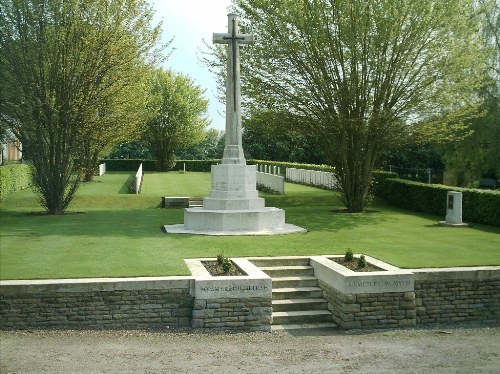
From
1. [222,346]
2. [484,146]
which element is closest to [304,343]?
[222,346]

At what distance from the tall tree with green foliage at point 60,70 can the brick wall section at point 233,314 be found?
1089cm

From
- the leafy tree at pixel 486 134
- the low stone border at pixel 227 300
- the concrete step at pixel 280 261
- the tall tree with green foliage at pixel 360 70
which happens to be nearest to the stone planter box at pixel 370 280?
the low stone border at pixel 227 300

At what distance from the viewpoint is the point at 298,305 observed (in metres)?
10.7

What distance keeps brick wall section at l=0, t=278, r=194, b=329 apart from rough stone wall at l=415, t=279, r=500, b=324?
4025 millimetres

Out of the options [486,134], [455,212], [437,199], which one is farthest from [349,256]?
[486,134]

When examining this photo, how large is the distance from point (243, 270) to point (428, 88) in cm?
1227

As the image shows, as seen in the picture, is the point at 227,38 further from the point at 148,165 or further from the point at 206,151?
the point at 206,151

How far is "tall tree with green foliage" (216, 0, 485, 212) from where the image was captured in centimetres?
1947

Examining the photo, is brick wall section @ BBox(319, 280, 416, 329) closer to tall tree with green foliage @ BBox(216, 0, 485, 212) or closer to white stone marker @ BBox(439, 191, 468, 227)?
white stone marker @ BBox(439, 191, 468, 227)

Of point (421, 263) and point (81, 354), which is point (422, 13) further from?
point (81, 354)

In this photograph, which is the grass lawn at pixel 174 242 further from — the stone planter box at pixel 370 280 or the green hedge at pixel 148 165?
the green hedge at pixel 148 165

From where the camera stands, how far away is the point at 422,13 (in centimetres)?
1953

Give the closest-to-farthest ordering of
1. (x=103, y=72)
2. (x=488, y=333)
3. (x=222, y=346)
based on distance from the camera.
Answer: (x=222, y=346) → (x=488, y=333) → (x=103, y=72)

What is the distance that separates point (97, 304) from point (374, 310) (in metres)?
4.48
